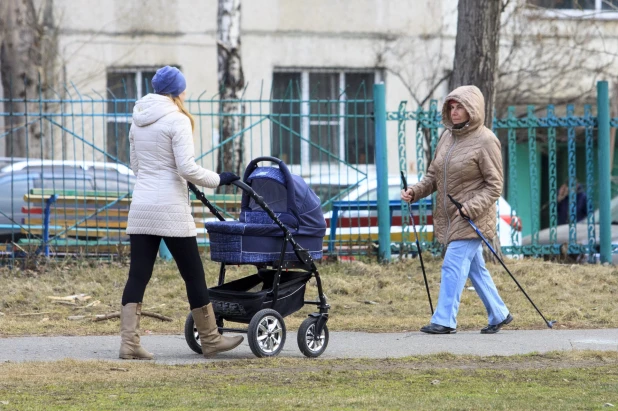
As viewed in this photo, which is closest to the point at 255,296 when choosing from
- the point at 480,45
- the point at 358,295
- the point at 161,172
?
the point at 161,172

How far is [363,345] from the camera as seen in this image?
8328 millimetres

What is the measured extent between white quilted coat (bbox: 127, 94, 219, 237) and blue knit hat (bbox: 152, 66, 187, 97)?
0.22 ft

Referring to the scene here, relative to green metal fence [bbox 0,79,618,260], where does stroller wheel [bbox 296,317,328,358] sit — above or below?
below

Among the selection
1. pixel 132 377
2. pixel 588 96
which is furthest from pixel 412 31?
pixel 132 377

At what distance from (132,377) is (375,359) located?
1.71 meters

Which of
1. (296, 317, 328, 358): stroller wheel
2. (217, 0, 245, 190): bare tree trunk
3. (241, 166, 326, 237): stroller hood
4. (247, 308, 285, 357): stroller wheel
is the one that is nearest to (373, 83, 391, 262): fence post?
(217, 0, 245, 190): bare tree trunk

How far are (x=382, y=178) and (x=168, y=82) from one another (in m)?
5.77

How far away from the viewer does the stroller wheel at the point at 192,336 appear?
770 centimetres

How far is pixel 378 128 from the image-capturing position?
42.3ft

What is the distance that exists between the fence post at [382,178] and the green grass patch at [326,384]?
521cm

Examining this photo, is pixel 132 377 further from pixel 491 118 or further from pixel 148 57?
pixel 148 57

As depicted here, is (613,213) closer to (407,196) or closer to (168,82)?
(407,196)

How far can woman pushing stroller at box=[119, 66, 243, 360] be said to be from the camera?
7.19 metres

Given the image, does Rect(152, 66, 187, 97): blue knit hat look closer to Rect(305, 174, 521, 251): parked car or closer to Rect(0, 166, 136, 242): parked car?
Rect(0, 166, 136, 242): parked car
